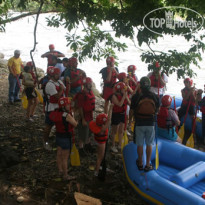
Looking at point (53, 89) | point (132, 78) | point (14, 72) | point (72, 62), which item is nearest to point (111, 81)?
point (132, 78)

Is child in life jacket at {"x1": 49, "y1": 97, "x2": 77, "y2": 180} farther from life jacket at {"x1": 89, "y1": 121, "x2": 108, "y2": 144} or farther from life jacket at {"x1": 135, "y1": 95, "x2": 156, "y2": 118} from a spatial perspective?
life jacket at {"x1": 135, "y1": 95, "x2": 156, "y2": 118}

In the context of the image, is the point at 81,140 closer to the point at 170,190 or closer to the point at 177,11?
the point at 170,190

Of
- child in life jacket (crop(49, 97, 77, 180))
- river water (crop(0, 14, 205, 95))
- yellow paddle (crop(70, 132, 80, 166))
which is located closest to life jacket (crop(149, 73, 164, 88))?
yellow paddle (crop(70, 132, 80, 166))

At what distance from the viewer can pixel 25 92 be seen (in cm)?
564

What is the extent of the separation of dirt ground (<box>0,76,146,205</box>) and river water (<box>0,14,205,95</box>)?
41.2 feet

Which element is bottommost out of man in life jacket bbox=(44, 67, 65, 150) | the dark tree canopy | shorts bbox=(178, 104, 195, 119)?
shorts bbox=(178, 104, 195, 119)

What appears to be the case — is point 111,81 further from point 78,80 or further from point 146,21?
point 146,21

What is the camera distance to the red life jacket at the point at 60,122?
3623mm

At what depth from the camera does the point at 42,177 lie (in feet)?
13.3

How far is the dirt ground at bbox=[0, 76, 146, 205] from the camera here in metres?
3.62

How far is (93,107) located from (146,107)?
115 cm

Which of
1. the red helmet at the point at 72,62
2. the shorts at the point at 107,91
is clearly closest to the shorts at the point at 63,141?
the red helmet at the point at 72,62

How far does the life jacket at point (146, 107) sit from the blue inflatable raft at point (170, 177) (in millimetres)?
822

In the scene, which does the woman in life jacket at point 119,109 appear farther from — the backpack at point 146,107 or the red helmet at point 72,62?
the red helmet at point 72,62
